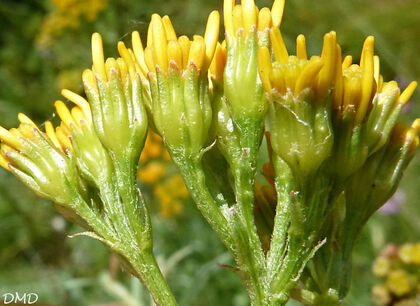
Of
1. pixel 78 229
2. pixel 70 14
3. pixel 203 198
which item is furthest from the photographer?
pixel 70 14

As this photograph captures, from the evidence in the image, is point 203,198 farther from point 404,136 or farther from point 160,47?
point 404,136

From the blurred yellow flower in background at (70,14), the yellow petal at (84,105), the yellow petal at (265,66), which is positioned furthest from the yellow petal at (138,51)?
the blurred yellow flower in background at (70,14)

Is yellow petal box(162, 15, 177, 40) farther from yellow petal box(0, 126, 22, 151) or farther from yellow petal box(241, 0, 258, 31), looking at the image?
yellow petal box(0, 126, 22, 151)

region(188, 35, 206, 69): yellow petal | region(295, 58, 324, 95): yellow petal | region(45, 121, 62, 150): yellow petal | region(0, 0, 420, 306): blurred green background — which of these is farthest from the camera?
region(0, 0, 420, 306): blurred green background

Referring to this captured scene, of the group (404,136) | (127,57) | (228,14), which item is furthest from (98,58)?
(404,136)

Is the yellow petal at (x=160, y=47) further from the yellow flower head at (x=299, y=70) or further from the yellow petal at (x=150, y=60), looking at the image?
the yellow flower head at (x=299, y=70)

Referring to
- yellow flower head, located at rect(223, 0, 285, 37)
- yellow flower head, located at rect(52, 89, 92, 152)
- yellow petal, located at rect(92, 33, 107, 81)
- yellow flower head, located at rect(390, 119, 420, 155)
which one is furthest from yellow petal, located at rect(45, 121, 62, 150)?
yellow flower head, located at rect(390, 119, 420, 155)

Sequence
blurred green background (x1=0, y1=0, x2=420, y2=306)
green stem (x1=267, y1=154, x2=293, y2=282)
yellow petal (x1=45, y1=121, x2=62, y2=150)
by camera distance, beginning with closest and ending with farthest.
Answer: green stem (x1=267, y1=154, x2=293, y2=282) < yellow petal (x1=45, y1=121, x2=62, y2=150) < blurred green background (x1=0, y1=0, x2=420, y2=306)

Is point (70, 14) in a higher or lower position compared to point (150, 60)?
higher

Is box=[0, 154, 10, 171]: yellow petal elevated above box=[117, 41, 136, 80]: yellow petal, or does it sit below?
below
